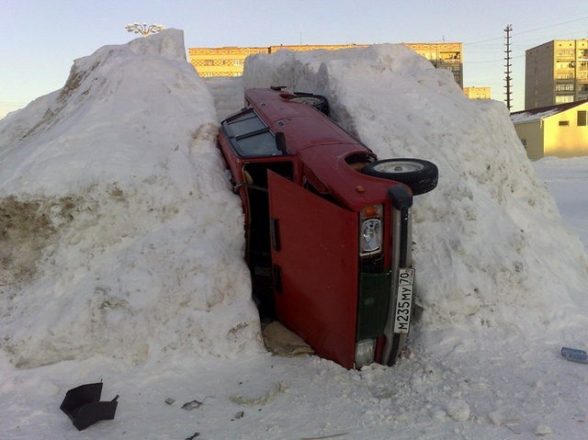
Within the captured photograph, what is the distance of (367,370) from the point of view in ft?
13.0

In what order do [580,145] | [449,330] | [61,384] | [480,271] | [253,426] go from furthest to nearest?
1. [580,145]
2. [480,271]
3. [449,330]
4. [61,384]
5. [253,426]

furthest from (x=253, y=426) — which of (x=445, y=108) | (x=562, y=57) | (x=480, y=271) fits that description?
(x=562, y=57)

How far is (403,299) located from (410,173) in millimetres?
914

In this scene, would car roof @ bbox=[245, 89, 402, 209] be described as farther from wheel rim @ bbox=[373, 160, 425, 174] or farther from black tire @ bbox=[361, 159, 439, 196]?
wheel rim @ bbox=[373, 160, 425, 174]

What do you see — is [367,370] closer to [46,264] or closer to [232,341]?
[232,341]

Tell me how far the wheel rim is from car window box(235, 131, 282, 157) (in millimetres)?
1082

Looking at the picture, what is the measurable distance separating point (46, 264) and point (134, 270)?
0.79 metres

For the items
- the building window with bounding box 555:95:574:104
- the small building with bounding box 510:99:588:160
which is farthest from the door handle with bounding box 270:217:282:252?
the building window with bounding box 555:95:574:104

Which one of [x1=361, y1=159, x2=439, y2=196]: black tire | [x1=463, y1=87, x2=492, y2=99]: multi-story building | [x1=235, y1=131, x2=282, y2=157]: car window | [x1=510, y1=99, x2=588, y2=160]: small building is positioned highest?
[x1=463, y1=87, x2=492, y2=99]: multi-story building

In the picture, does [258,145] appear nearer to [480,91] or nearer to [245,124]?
[245,124]

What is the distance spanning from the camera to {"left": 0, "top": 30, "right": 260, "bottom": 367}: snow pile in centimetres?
418

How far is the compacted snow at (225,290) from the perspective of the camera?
3432 mm

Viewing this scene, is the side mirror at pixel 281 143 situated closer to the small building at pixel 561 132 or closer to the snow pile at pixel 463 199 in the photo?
the snow pile at pixel 463 199

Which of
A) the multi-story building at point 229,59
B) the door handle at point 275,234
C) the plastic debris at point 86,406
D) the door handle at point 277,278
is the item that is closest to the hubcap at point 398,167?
the door handle at point 275,234
